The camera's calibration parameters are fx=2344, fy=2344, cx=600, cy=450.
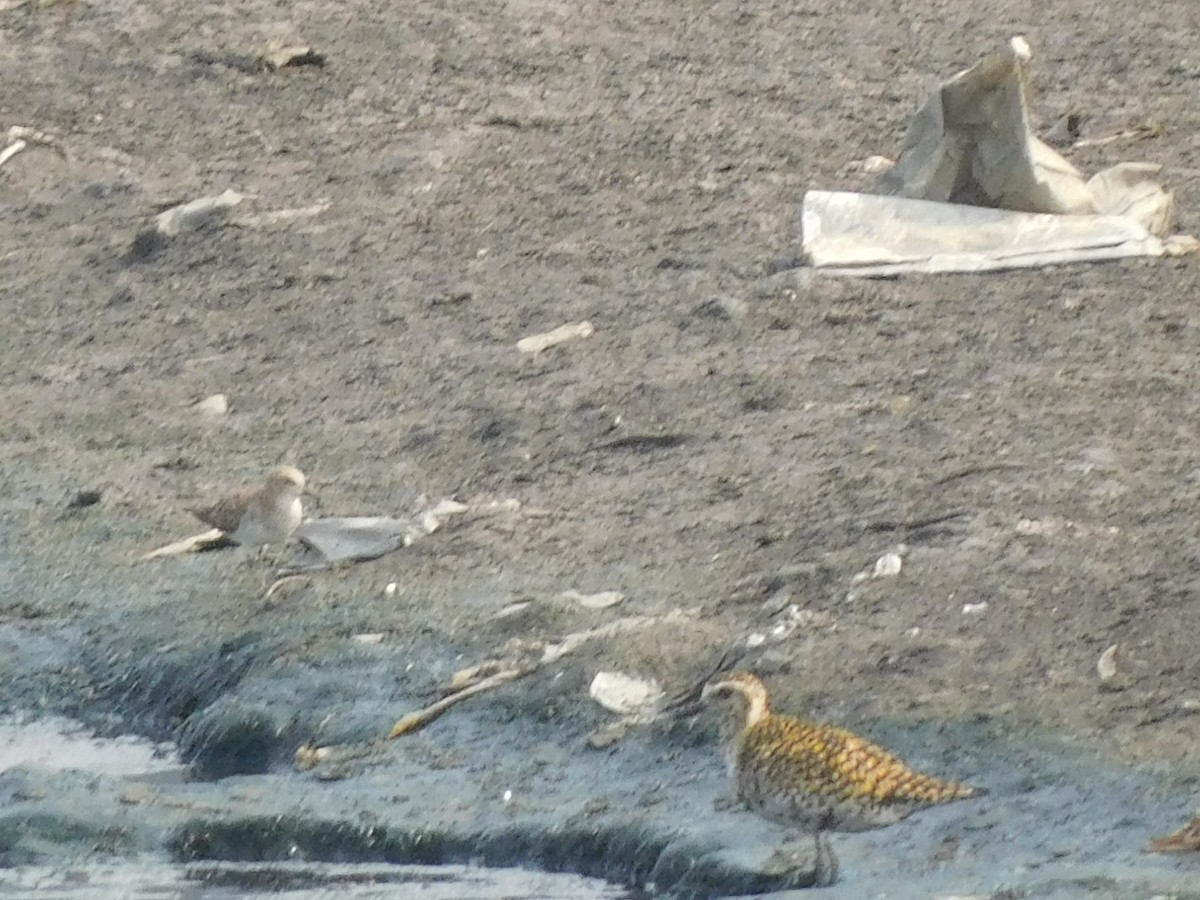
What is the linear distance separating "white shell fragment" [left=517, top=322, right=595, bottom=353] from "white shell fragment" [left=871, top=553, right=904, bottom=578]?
1.93 meters

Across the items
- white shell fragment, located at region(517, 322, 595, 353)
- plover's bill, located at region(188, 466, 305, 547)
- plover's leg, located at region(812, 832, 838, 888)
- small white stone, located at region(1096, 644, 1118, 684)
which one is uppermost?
plover's leg, located at region(812, 832, 838, 888)

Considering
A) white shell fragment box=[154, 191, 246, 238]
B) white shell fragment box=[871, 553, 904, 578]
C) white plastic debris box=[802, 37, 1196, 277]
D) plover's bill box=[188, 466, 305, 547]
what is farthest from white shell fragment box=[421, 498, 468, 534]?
white shell fragment box=[154, 191, 246, 238]

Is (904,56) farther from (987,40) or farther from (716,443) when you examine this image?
(716,443)

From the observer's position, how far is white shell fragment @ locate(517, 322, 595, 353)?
6.97 meters

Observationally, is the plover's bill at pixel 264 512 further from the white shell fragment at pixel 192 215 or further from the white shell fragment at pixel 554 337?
the white shell fragment at pixel 192 215

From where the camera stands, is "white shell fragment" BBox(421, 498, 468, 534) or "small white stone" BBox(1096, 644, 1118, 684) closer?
"small white stone" BBox(1096, 644, 1118, 684)

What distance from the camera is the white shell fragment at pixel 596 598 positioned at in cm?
532

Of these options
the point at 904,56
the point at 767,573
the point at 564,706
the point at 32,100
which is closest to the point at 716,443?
the point at 767,573

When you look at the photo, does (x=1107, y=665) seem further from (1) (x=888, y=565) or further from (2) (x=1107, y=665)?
(1) (x=888, y=565)

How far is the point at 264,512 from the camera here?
5.73m

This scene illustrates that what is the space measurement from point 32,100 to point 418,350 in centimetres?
290

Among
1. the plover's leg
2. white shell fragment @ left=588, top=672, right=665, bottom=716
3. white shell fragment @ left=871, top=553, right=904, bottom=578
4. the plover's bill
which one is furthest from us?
the plover's bill

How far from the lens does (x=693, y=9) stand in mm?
9609

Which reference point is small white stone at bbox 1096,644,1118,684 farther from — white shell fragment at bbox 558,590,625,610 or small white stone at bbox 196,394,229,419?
small white stone at bbox 196,394,229,419
